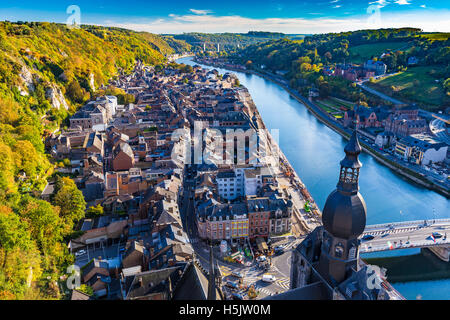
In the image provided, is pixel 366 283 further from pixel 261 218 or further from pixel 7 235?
pixel 7 235

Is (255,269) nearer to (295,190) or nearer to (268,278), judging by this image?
(268,278)

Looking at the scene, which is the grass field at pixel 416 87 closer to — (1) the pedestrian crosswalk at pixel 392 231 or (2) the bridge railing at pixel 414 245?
(1) the pedestrian crosswalk at pixel 392 231

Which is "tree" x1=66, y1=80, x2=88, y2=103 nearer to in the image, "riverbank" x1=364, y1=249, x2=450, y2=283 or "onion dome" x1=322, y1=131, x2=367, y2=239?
"riverbank" x1=364, y1=249, x2=450, y2=283

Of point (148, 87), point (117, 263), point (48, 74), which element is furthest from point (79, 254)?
point (148, 87)

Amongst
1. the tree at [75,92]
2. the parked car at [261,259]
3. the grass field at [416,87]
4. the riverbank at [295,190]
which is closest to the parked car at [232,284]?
the parked car at [261,259]

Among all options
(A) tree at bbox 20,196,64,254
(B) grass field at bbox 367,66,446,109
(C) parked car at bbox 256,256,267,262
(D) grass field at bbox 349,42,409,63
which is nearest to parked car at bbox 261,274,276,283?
(C) parked car at bbox 256,256,267,262

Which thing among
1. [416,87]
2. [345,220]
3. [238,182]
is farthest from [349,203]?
[416,87]
